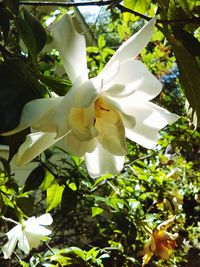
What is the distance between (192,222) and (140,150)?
4.72ft

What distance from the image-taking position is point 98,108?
20.1 inches

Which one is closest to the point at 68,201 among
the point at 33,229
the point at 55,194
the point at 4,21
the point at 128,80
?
the point at 55,194

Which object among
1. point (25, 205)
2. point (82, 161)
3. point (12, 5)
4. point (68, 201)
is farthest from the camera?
point (82, 161)

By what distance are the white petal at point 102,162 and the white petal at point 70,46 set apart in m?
0.10

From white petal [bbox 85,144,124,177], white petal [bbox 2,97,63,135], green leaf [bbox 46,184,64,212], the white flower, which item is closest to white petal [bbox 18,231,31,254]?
the white flower

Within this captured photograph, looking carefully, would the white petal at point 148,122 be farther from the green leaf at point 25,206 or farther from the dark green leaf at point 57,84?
the green leaf at point 25,206

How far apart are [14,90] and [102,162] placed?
5.8 inches

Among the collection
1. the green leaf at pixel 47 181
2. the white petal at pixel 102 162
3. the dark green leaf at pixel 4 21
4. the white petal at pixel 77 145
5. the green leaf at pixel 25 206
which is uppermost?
the dark green leaf at pixel 4 21

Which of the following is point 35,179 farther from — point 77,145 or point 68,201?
point 77,145

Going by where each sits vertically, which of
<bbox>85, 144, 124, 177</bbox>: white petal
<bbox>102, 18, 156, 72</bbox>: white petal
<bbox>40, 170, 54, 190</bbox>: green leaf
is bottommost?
<bbox>40, 170, 54, 190</bbox>: green leaf

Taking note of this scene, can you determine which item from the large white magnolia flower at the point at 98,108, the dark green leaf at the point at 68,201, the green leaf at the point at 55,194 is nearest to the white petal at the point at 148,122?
the large white magnolia flower at the point at 98,108

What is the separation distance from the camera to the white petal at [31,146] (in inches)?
19.1

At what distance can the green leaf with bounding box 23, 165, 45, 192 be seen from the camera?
4.64 feet

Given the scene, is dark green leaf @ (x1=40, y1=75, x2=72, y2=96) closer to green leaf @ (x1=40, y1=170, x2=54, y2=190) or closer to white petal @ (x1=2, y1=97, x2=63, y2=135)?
white petal @ (x1=2, y1=97, x2=63, y2=135)
